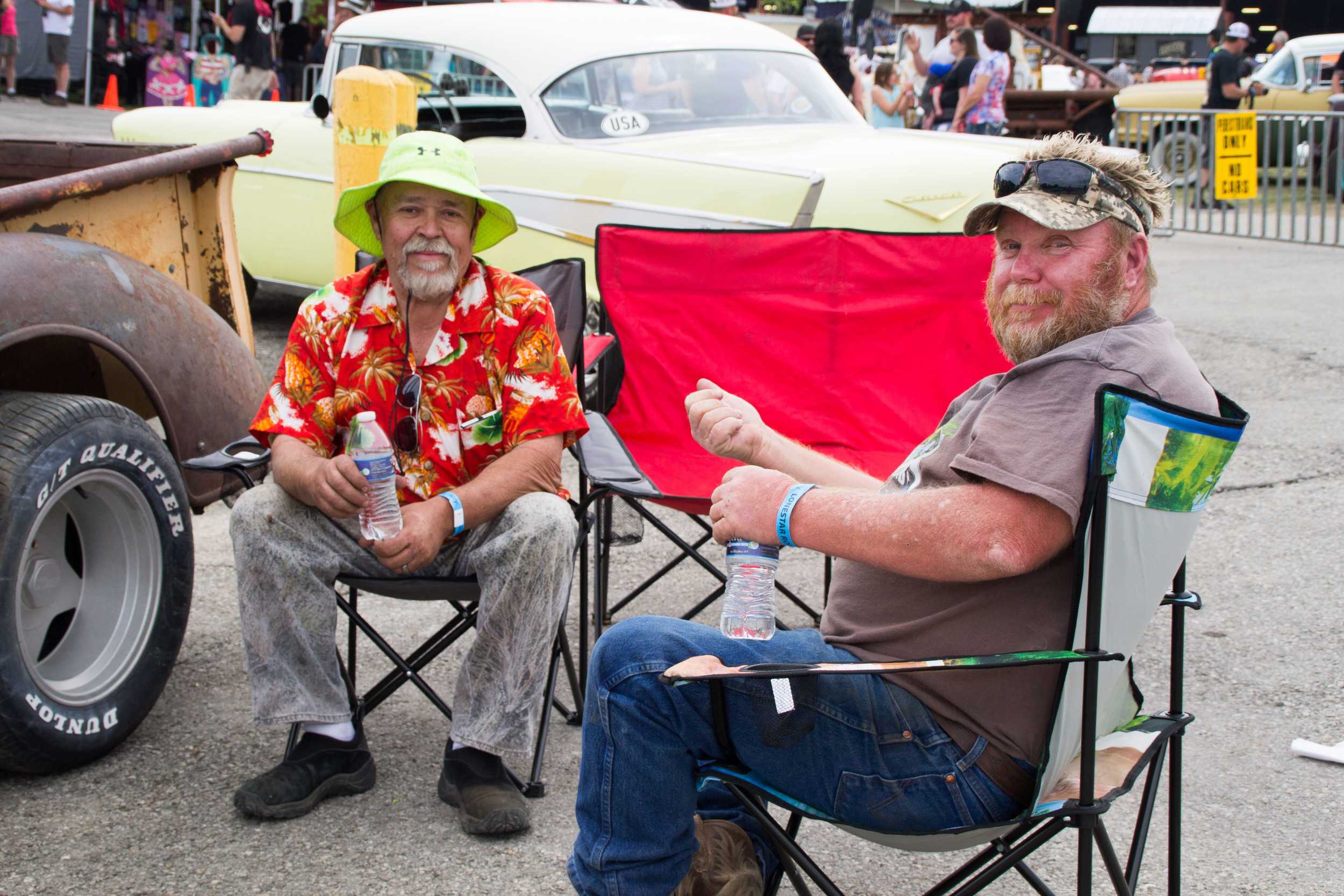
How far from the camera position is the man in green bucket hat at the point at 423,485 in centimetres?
295

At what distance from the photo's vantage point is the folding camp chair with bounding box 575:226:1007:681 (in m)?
4.32

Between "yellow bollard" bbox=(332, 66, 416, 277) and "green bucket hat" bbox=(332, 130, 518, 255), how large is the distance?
7.04 feet

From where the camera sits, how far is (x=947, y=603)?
6.76ft

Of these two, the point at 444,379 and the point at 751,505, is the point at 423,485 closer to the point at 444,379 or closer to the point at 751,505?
the point at 444,379

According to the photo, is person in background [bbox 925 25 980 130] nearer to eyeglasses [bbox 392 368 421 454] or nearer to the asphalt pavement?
the asphalt pavement

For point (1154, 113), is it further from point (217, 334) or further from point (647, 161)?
point (217, 334)

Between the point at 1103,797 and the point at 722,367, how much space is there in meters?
2.55

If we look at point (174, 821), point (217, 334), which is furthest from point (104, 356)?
point (174, 821)

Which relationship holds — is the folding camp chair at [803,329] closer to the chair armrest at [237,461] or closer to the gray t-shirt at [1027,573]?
the chair armrest at [237,461]

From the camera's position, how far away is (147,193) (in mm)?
3770

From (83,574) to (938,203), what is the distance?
4.02 meters

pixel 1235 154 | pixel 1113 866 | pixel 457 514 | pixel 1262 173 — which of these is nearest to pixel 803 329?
pixel 457 514

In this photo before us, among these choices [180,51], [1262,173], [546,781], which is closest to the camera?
[546,781]

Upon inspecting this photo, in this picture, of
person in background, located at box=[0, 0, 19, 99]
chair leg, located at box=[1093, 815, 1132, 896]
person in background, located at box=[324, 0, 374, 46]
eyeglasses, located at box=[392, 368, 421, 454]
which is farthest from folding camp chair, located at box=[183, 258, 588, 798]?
person in background, located at box=[0, 0, 19, 99]
